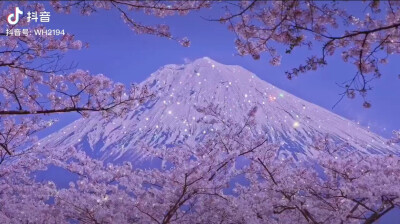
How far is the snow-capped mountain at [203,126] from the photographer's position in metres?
68.0

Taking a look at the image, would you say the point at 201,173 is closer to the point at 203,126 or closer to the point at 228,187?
the point at 228,187

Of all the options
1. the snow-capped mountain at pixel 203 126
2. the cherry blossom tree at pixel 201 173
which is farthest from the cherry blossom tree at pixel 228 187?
the snow-capped mountain at pixel 203 126

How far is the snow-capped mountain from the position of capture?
6800 centimetres

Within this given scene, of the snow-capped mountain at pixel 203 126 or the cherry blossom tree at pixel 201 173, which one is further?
the snow-capped mountain at pixel 203 126

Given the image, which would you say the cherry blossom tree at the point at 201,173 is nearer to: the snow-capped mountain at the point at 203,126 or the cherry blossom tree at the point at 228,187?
the cherry blossom tree at the point at 228,187

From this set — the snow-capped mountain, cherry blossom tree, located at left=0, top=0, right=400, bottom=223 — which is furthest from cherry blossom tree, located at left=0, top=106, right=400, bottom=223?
the snow-capped mountain

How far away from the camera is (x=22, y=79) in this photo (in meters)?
5.95

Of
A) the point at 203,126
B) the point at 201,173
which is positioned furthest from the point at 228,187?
the point at 203,126

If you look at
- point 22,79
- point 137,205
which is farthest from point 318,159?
point 22,79

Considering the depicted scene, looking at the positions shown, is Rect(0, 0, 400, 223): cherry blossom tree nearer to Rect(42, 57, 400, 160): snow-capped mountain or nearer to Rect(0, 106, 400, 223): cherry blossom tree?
Rect(0, 106, 400, 223): cherry blossom tree

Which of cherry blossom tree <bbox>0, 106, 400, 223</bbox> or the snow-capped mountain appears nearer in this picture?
cherry blossom tree <bbox>0, 106, 400, 223</bbox>

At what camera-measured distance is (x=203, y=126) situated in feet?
246

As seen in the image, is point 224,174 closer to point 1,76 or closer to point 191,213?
point 191,213

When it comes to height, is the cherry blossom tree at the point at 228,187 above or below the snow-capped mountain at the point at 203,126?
below
